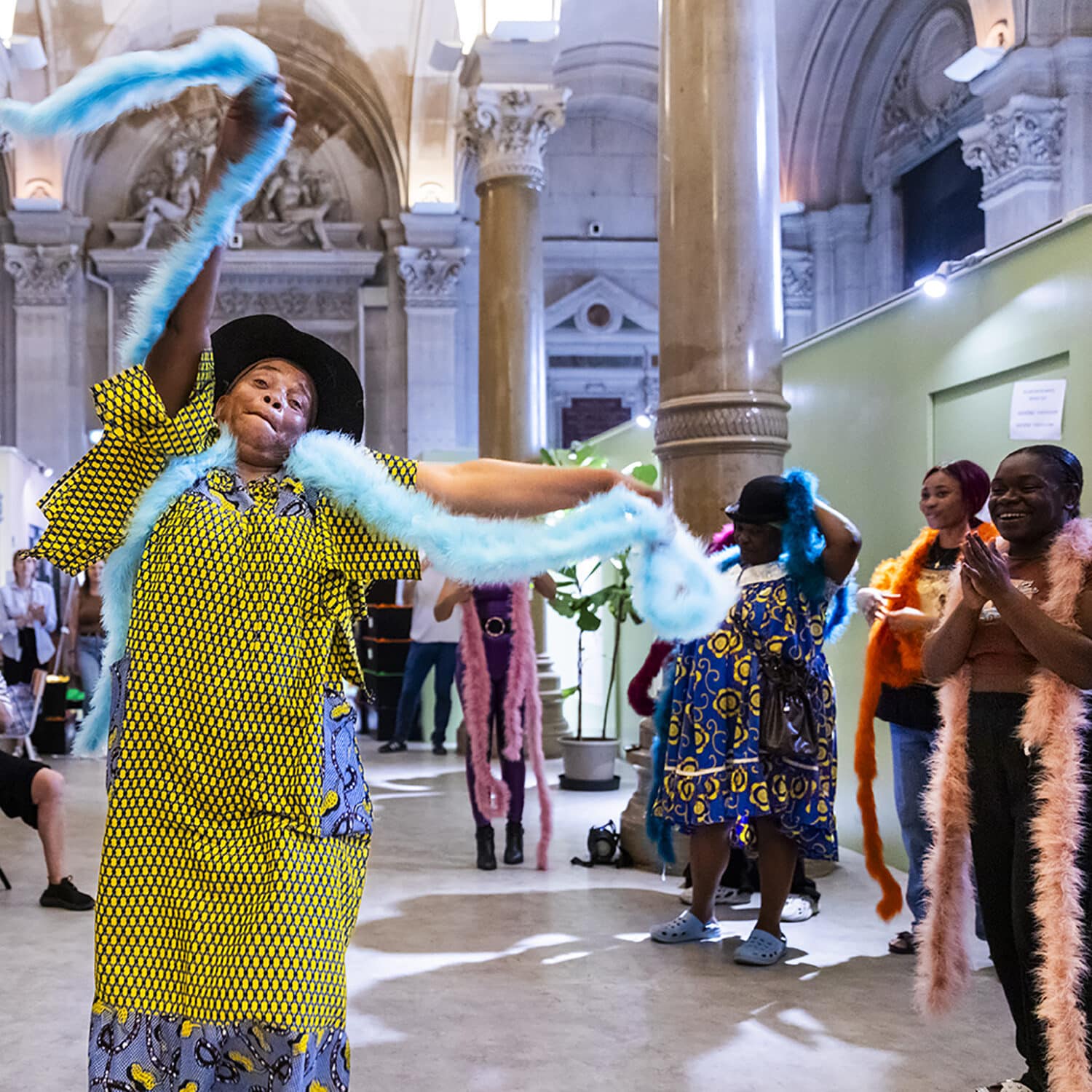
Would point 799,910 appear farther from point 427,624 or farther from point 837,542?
point 427,624

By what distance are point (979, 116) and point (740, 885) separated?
9784 millimetres

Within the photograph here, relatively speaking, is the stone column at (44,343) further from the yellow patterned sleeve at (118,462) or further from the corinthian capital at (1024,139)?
the yellow patterned sleeve at (118,462)

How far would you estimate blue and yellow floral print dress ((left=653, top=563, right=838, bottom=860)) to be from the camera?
4.62 meters

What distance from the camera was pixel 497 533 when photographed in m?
2.12

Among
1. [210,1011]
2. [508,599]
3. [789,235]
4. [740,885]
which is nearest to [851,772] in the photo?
[740,885]

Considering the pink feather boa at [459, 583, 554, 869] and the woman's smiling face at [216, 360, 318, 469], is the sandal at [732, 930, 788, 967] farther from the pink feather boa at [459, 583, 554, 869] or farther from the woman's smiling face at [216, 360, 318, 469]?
the woman's smiling face at [216, 360, 318, 469]

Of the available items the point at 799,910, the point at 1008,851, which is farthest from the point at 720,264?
the point at 1008,851

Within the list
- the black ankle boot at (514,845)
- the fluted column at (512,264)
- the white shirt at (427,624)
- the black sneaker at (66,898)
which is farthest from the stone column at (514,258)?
the black sneaker at (66,898)

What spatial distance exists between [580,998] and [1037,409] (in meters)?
2.58

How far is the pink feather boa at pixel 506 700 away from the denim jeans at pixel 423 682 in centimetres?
399

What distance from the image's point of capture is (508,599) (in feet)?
20.8

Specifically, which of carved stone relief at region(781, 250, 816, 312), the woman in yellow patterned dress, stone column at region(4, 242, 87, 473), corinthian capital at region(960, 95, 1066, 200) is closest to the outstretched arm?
the woman in yellow patterned dress

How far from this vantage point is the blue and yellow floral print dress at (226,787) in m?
2.06

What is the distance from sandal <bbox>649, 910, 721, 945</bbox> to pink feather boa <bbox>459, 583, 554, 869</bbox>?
53.7 inches
